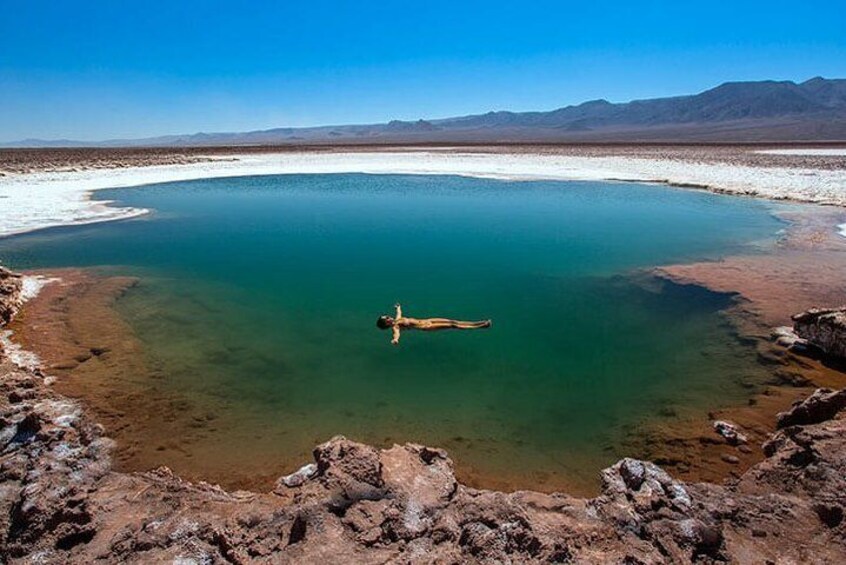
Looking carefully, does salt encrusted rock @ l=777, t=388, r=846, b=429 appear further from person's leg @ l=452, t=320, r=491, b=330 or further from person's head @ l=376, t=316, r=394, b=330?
person's head @ l=376, t=316, r=394, b=330

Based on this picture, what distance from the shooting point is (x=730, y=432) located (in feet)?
17.8

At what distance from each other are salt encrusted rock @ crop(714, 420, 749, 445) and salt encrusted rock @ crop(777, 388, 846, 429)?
43 cm

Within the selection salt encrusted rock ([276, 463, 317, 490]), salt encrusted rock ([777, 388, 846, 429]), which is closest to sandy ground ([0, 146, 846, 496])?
salt encrusted rock ([777, 388, 846, 429])

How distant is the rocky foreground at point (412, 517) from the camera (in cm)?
323

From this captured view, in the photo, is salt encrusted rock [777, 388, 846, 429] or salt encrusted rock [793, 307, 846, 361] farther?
salt encrusted rock [793, 307, 846, 361]

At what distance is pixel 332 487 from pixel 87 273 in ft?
31.3

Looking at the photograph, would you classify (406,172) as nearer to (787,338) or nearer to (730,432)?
(787,338)

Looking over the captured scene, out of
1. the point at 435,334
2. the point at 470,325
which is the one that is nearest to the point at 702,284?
the point at 470,325

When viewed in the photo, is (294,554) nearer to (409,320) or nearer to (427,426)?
(427,426)

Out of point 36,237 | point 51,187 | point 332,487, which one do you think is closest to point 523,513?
point 332,487

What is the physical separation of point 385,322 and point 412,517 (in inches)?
181

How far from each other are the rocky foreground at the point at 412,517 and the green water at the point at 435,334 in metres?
1.19

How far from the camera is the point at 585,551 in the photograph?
3215mm

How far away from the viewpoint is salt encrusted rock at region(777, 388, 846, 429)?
4.95m
